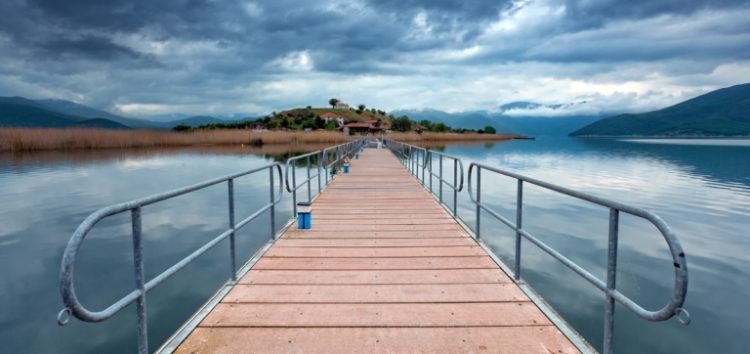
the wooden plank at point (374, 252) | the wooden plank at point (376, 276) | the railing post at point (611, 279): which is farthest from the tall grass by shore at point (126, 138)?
the railing post at point (611, 279)

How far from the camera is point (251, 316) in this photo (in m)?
3.03

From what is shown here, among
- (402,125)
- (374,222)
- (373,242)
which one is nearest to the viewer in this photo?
(373,242)

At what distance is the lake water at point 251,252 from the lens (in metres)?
4.89

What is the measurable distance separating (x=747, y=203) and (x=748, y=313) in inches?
414

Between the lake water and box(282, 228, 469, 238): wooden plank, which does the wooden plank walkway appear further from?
the lake water

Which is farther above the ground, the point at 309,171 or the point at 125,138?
the point at 125,138

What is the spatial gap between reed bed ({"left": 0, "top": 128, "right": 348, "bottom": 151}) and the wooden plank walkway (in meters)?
30.7

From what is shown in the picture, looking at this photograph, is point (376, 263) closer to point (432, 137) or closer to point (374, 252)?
point (374, 252)

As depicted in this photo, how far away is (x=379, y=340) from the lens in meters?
2.71

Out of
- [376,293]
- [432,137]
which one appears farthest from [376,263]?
[432,137]

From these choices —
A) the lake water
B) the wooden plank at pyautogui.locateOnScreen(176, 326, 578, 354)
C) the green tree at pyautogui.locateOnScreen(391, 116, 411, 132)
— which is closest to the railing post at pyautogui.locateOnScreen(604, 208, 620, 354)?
the wooden plank at pyautogui.locateOnScreen(176, 326, 578, 354)

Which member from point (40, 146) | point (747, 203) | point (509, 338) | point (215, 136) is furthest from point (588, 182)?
point (40, 146)

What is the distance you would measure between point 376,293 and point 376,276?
426 millimetres

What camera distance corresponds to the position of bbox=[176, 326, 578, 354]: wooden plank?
8.47 feet
